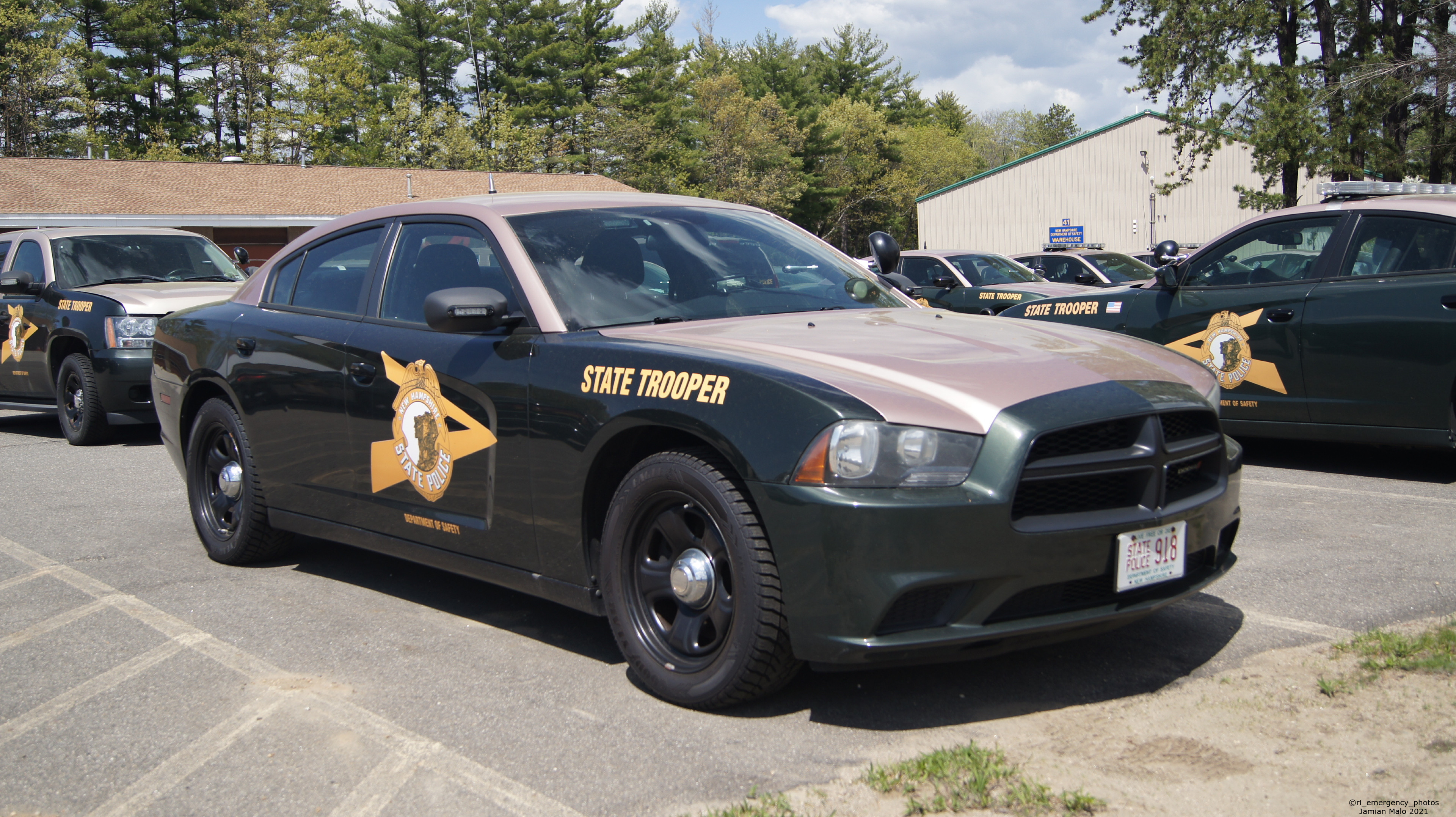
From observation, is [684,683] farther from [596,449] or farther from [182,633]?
[182,633]

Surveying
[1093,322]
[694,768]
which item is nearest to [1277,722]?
[694,768]

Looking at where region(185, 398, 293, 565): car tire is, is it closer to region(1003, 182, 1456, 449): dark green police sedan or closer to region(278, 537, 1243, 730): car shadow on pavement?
region(278, 537, 1243, 730): car shadow on pavement

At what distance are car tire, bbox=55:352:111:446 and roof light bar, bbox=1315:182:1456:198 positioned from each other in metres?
9.43

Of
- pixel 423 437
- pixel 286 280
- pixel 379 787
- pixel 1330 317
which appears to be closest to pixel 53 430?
pixel 286 280

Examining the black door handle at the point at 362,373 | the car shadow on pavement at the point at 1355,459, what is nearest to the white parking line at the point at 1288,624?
the black door handle at the point at 362,373

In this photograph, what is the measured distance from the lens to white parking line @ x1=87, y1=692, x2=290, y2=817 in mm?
2961

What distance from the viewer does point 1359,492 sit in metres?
6.42

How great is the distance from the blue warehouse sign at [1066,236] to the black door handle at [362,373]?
164ft

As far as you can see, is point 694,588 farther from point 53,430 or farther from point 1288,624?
point 53,430

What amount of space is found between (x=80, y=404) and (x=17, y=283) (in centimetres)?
116

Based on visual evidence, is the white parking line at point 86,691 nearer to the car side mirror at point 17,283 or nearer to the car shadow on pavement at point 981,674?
the car shadow on pavement at point 981,674

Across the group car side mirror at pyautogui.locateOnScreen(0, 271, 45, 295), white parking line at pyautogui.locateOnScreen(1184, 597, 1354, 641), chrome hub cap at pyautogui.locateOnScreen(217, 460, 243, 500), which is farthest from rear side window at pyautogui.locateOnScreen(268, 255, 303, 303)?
car side mirror at pyautogui.locateOnScreen(0, 271, 45, 295)

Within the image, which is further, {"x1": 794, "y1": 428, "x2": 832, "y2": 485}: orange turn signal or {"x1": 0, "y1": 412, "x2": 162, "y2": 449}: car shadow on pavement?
{"x1": 0, "y1": 412, "x2": 162, "y2": 449}: car shadow on pavement

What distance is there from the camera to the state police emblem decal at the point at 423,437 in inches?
159
